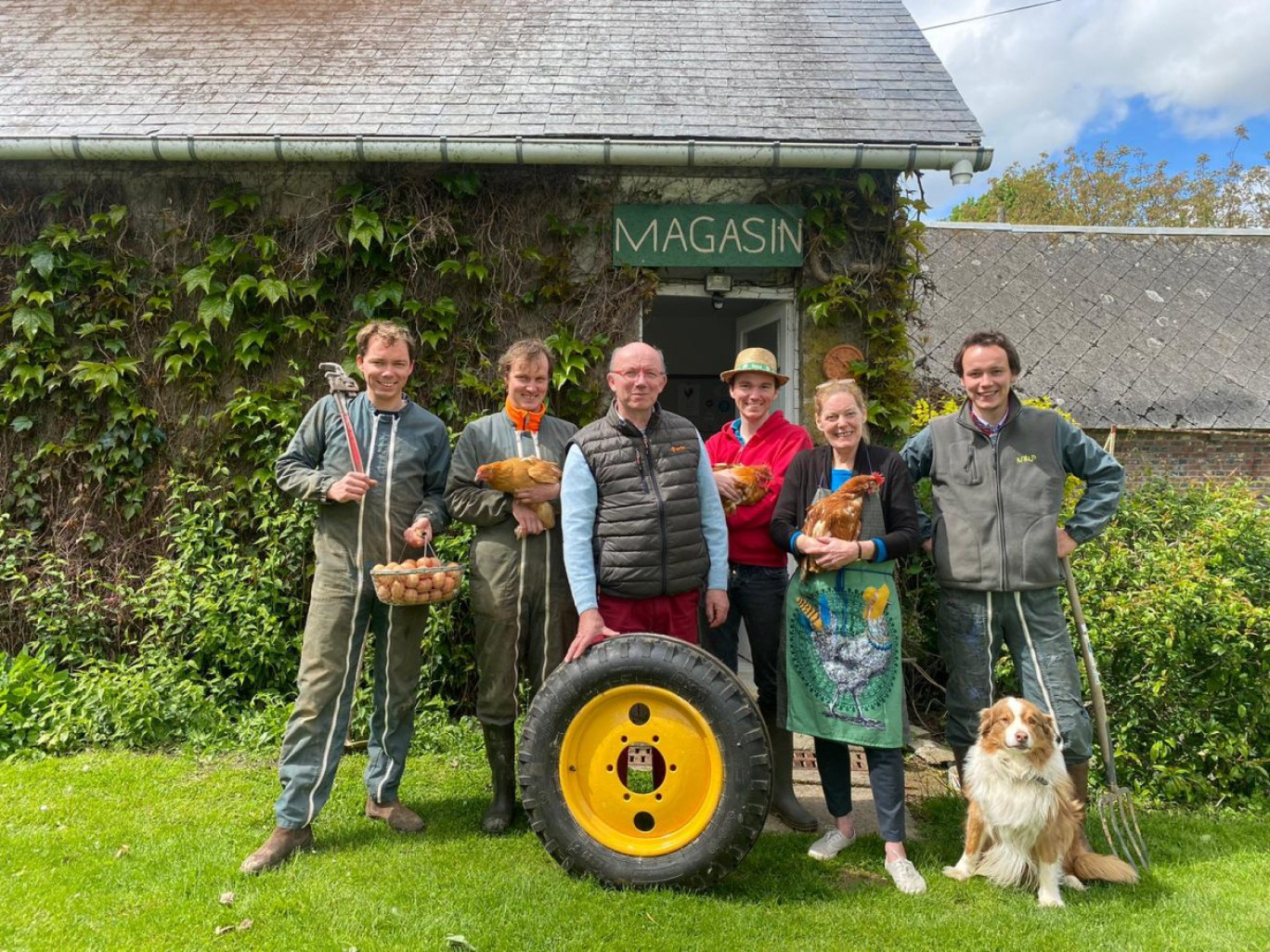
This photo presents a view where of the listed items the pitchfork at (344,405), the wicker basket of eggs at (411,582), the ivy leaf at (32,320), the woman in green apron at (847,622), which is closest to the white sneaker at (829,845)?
the woman in green apron at (847,622)

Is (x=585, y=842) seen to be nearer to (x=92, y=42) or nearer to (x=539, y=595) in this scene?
(x=539, y=595)

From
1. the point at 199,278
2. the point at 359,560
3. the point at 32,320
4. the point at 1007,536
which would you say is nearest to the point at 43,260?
the point at 32,320

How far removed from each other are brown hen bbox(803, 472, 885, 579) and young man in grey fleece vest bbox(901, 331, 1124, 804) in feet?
1.46

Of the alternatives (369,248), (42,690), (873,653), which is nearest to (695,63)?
(369,248)

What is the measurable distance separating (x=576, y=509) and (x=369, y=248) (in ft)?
9.27

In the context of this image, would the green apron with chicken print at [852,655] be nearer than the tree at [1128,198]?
Yes

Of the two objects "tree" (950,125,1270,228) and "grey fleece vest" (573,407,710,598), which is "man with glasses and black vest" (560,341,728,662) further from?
"tree" (950,125,1270,228)

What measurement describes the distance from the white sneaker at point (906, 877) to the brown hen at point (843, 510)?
48.4 inches

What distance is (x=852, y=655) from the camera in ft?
10.5

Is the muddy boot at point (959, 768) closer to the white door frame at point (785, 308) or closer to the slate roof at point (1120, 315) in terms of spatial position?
the white door frame at point (785, 308)

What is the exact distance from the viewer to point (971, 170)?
4.81m

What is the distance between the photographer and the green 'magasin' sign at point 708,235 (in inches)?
201

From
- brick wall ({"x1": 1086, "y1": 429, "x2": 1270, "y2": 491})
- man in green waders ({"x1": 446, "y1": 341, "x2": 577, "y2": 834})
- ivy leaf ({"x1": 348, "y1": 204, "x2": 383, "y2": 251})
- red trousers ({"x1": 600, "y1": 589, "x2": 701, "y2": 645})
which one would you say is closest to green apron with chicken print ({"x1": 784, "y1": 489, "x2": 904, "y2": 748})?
red trousers ({"x1": 600, "y1": 589, "x2": 701, "y2": 645})

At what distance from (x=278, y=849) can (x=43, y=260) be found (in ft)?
13.5
